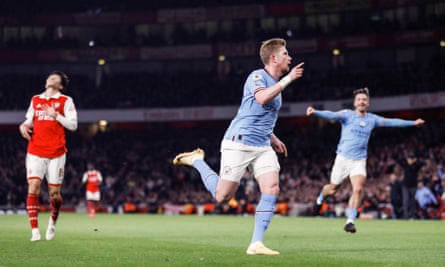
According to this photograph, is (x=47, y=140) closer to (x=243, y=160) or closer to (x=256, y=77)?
(x=243, y=160)

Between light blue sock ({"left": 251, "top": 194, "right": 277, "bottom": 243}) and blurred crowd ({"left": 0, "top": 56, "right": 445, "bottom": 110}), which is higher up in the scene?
blurred crowd ({"left": 0, "top": 56, "right": 445, "bottom": 110})

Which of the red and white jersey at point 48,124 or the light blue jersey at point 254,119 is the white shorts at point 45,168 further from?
the light blue jersey at point 254,119

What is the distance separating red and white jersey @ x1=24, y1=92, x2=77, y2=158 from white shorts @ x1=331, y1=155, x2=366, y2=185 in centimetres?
624

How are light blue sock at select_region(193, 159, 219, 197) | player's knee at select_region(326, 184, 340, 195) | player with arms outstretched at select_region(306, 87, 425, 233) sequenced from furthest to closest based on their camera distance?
player's knee at select_region(326, 184, 340, 195) < player with arms outstretched at select_region(306, 87, 425, 233) < light blue sock at select_region(193, 159, 219, 197)

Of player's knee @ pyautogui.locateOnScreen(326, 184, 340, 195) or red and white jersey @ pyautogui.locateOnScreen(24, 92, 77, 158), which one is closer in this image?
red and white jersey @ pyautogui.locateOnScreen(24, 92, 77, 158)

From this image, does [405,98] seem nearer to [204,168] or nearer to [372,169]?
[372,169]

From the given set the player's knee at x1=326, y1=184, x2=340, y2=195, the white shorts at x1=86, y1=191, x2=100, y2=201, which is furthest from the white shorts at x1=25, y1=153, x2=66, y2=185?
the white shorts at x1=86, y1=191, x2=100, y2=201

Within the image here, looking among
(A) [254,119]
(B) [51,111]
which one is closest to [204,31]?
(B) [51,111]

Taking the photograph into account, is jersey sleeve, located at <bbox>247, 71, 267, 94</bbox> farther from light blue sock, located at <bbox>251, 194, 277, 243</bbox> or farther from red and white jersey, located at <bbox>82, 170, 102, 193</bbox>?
red and white jersey, located at <bbox>82, 170, 102, 193</bbox>

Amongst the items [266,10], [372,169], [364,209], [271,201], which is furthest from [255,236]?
[266,10]

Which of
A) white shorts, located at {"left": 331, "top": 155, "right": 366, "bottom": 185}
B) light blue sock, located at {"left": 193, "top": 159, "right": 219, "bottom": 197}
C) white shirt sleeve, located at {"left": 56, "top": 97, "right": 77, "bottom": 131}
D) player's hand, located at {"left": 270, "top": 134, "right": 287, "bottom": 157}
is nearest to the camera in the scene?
light blue sock, located at {"left": 193, "top": 159, "right": 219, "bottom": 197}

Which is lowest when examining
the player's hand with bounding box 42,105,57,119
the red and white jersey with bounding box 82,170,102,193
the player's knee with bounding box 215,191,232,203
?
the red and white jersey with bounding box 82,170,102,193

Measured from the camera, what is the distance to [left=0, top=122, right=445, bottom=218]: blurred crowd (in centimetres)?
3666

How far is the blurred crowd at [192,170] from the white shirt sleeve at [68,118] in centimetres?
1938
